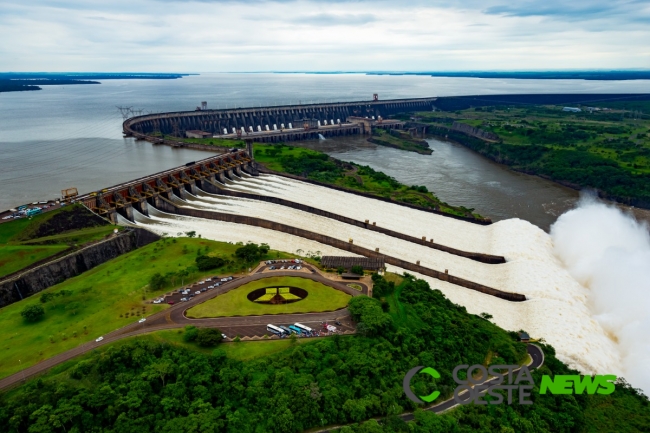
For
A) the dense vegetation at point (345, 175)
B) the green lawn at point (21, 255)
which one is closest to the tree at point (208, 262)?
the green lawn at point (21, 255)

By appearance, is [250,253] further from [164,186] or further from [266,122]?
[266,122]

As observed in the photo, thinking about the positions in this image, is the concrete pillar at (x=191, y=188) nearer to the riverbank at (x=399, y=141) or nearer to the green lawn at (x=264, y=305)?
the green lawn at (x=264, y=305)

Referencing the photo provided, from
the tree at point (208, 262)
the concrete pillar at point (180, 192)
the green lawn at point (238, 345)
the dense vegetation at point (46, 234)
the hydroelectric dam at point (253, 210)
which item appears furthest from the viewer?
the concrete pillar at point (180, 192)

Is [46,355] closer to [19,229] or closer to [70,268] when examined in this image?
[70,268]

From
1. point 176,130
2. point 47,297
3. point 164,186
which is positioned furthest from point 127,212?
point 176,130

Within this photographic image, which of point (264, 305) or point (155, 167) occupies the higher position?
point (155, 167)

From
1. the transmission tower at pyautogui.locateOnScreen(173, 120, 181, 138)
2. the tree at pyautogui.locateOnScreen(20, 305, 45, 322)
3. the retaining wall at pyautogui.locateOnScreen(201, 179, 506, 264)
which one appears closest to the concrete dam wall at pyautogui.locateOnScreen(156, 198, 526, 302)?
the retaining wall at pyautogui.locateOnScreen(201, 179, 506, 264)
